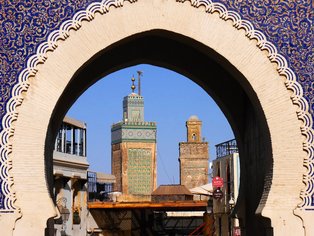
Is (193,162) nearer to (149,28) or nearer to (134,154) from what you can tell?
(134,154)

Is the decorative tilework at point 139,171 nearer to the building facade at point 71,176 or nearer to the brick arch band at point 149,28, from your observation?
the building facade at point 71,176

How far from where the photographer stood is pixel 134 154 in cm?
4656

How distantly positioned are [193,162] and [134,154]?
14.2 ft

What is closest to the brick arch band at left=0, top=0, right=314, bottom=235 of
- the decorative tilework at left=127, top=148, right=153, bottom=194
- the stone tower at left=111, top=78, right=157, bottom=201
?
the stone tower at left=111, top=78, right=157, bottom=201

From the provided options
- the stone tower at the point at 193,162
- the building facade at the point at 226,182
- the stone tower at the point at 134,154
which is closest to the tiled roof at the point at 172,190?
the stone tower at the point at 193,162

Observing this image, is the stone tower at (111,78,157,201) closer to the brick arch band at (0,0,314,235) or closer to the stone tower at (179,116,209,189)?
the stone tower at (179,116,209,189)

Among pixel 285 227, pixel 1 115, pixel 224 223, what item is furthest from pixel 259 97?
pixel 224 223

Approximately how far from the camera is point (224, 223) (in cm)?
2103

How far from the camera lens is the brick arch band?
18.4 ft

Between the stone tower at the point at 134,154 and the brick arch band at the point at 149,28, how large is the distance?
38.9 m

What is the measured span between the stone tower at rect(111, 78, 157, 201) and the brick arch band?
3891 centimetres

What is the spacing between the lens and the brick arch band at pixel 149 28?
5.61 meters

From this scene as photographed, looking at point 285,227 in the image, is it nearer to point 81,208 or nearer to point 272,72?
point 272,72

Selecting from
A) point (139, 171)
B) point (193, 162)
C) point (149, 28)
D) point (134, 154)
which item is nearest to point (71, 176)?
point (149, 28)
